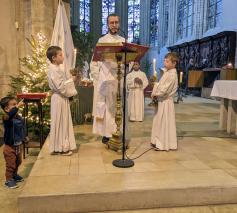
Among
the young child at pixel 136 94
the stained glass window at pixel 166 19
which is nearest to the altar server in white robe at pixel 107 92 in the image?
the young child at pixel 136 94

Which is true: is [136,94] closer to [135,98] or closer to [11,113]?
[135,98]

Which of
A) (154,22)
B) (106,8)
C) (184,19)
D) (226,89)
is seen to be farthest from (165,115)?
(106,8)

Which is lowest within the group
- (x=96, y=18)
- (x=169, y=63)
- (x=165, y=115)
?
(x=165, y=115)

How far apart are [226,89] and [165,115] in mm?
2100

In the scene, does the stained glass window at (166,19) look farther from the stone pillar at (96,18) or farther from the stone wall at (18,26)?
the stone wall at (18,26)

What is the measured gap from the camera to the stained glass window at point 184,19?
18438 millimetres

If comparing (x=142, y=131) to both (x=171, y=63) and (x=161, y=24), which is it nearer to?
(x=171, y=63)

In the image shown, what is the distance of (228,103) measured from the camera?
6.29 metres

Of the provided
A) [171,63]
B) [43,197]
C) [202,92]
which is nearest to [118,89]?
[171,63]

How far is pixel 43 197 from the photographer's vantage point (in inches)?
117

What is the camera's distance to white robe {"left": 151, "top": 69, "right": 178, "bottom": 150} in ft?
14.5

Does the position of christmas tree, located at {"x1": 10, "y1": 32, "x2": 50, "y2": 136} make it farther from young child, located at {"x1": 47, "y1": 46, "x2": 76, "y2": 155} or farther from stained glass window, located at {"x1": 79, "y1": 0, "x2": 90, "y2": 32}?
stained glass window, located at {"x1": 79, "y1": 0, "x2": 90, "y2": 32}

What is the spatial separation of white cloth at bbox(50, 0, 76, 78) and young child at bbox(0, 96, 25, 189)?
2.31 metres

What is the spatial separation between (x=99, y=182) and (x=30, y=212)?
769mm
